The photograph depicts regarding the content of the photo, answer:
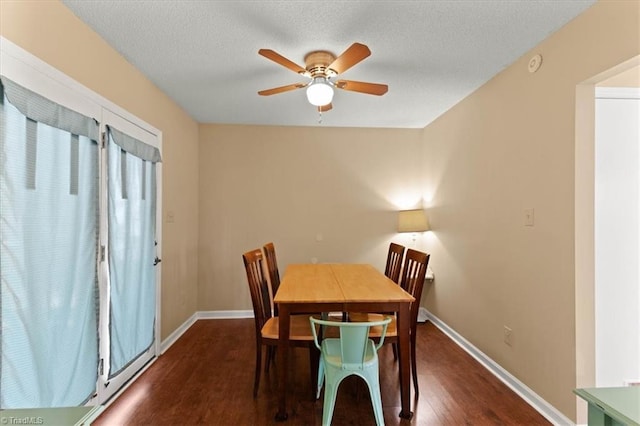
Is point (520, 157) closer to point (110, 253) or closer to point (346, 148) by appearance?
point (346, 148)

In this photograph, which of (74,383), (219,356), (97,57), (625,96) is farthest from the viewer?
(219,356)

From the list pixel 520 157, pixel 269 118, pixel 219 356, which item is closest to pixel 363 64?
pixel 520 157

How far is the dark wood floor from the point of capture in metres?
→ 2.00

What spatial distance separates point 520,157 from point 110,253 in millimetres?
3050

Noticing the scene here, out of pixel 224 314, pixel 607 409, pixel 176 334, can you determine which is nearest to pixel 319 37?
pixel 607 409

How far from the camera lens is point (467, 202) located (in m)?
3.09

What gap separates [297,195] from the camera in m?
4.13

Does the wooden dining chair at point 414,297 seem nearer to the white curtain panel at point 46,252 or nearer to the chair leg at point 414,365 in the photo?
the chair leg at point 414,365

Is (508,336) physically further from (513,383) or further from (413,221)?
(413,221)

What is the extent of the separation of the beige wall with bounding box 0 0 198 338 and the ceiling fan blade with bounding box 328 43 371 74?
1.56 metres

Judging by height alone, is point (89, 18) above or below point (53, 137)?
above

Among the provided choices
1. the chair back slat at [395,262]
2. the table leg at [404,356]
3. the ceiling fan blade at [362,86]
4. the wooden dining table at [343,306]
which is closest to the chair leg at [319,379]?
the wooden dining table at [343,306]

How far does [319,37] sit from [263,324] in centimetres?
206

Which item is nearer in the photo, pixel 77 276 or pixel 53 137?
pixel 53 137
